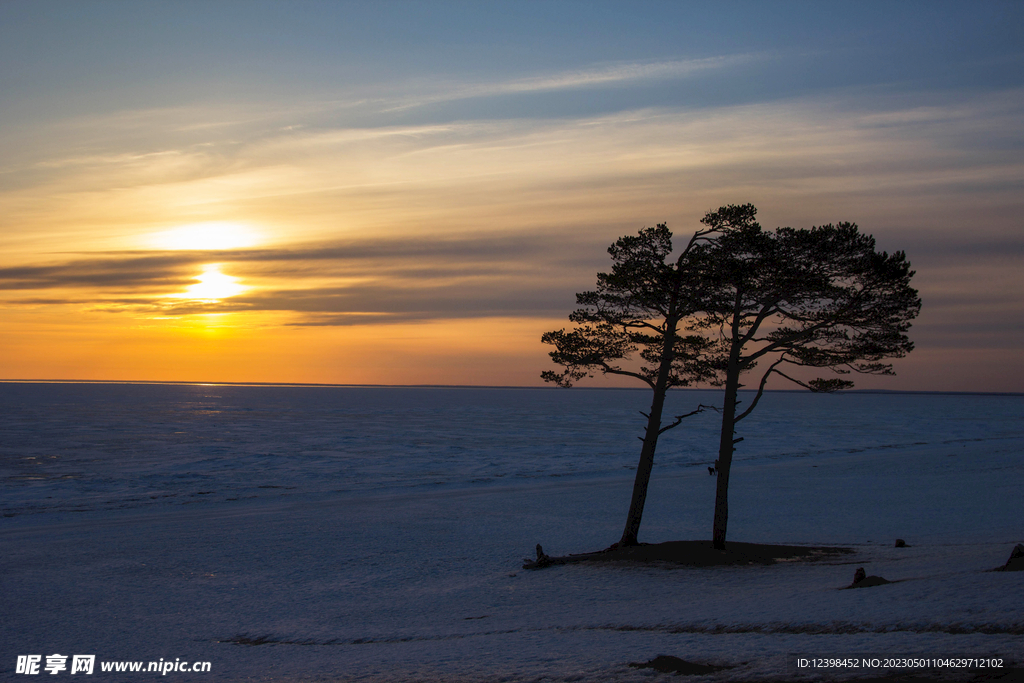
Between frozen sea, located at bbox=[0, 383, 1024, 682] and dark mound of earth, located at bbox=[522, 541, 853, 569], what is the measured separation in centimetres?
93

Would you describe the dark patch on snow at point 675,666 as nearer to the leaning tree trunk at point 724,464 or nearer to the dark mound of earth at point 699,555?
the dark mound of earth at point 699,555

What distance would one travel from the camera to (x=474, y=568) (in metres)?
22.0

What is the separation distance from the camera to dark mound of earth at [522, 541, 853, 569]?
65.2 ft

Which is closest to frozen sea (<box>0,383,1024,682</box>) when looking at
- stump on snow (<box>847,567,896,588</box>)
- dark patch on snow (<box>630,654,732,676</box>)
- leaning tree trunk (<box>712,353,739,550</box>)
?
dark patch on snow (<box>630,654,732,676</box>)

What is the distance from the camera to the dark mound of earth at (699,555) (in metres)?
→ 19.9

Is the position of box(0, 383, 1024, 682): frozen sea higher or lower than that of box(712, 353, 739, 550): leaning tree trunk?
lower

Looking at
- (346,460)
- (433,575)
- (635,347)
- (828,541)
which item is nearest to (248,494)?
(346,460)

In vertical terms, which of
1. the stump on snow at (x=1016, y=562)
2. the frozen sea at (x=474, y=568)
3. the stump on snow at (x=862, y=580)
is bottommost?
the frozen sea at (x=474, y=568)

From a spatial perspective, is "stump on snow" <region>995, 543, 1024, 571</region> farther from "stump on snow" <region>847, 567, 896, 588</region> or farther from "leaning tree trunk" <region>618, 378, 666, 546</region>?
"leaning tree trunk" <region>618, 378, 666, 546</region>

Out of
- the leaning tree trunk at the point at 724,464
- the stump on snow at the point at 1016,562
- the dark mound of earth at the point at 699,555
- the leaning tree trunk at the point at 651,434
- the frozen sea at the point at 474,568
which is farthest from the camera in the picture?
the leaning tree trunk at the point at 651,434

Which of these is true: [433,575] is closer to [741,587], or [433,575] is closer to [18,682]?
[741,587]

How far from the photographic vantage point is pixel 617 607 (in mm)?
14969

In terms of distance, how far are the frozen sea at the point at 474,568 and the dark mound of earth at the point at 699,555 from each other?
3.07 ft

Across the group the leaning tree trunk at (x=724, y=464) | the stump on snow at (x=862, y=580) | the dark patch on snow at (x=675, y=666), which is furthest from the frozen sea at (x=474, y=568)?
the leaning tree trunk at (x=724, y=464)
